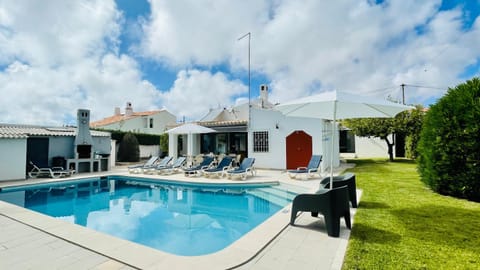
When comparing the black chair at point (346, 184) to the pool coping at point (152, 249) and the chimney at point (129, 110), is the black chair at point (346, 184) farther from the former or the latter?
the chimney at point (129, 110)

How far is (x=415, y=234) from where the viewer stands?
4.62 meters

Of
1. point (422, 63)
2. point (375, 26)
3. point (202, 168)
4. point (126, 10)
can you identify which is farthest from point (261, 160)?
point (422, 63)

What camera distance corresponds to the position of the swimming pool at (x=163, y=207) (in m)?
6.17

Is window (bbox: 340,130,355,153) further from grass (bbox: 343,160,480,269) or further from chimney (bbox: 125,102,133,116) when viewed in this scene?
chimney (bbox: 125,102,133,116)

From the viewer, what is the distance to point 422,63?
21.7 meters

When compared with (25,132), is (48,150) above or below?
below

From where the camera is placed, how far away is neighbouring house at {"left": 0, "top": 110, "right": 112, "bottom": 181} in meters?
13.2

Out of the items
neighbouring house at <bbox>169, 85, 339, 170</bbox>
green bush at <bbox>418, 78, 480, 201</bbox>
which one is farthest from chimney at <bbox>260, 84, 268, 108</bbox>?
green bush at <bbox>418, 78, 480, 201</bbox>

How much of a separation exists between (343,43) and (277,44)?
400cm

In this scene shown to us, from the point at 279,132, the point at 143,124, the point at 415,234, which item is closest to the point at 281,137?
the point at 279,132

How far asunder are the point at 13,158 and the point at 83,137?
146 inches

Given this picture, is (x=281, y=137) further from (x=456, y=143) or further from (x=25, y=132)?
(x=25, y=132)

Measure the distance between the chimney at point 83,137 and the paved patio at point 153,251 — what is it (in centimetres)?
1205

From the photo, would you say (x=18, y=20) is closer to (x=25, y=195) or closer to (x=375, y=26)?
(x=25, y=195)
